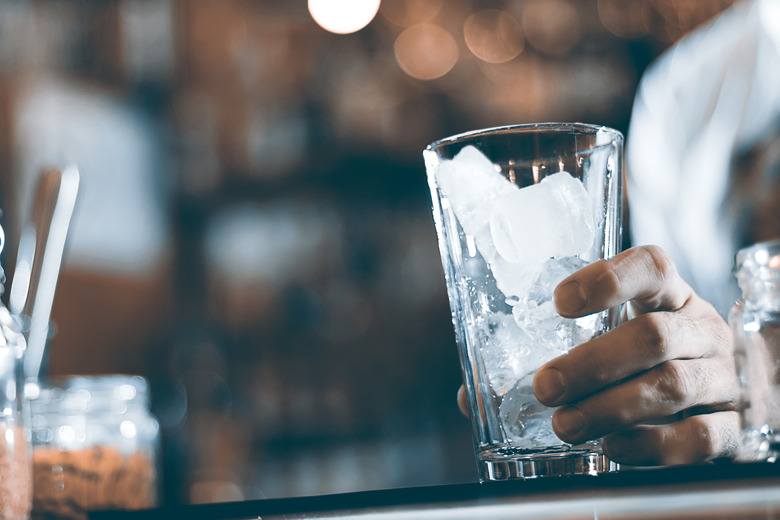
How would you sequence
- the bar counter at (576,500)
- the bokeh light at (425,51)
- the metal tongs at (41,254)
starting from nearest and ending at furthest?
the bar counter at (576,500), the metal tongs at (41,254), the bokeh light at (425,51)

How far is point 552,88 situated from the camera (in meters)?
3.22

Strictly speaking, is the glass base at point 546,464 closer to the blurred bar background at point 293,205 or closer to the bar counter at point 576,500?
the bar counter at point 576,500

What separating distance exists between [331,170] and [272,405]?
3.01 feet

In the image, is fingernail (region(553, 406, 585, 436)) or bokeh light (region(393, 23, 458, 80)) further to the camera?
bokeh light (region(393, 23, 458, 80))

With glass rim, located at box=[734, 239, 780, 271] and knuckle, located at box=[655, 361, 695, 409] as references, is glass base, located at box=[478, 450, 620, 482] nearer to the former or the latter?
knuckle, located at box=[655, 361, 695, 409]

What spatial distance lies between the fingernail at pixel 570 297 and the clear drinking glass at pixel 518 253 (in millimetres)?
35

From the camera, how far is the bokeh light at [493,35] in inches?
131

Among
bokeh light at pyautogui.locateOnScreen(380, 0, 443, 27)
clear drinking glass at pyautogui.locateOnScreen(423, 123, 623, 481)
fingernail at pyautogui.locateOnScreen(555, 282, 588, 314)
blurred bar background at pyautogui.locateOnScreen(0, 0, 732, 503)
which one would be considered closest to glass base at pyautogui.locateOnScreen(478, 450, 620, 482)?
clear drinking glass at pyautogui.locateOnScreen(423, 123, 623, 481)

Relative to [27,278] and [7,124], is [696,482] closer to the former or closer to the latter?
[27,278]

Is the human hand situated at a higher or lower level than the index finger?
lower

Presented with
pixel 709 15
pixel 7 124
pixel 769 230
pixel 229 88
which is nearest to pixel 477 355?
pixel 769 230

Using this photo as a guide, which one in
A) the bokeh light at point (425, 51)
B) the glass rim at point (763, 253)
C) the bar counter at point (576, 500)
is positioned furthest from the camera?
the bokeh light at point (425, 51)

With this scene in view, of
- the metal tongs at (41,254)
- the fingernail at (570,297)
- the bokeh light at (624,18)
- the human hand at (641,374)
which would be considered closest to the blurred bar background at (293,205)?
the bokeh light at (624,18)

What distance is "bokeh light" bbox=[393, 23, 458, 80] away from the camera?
3359 mm
